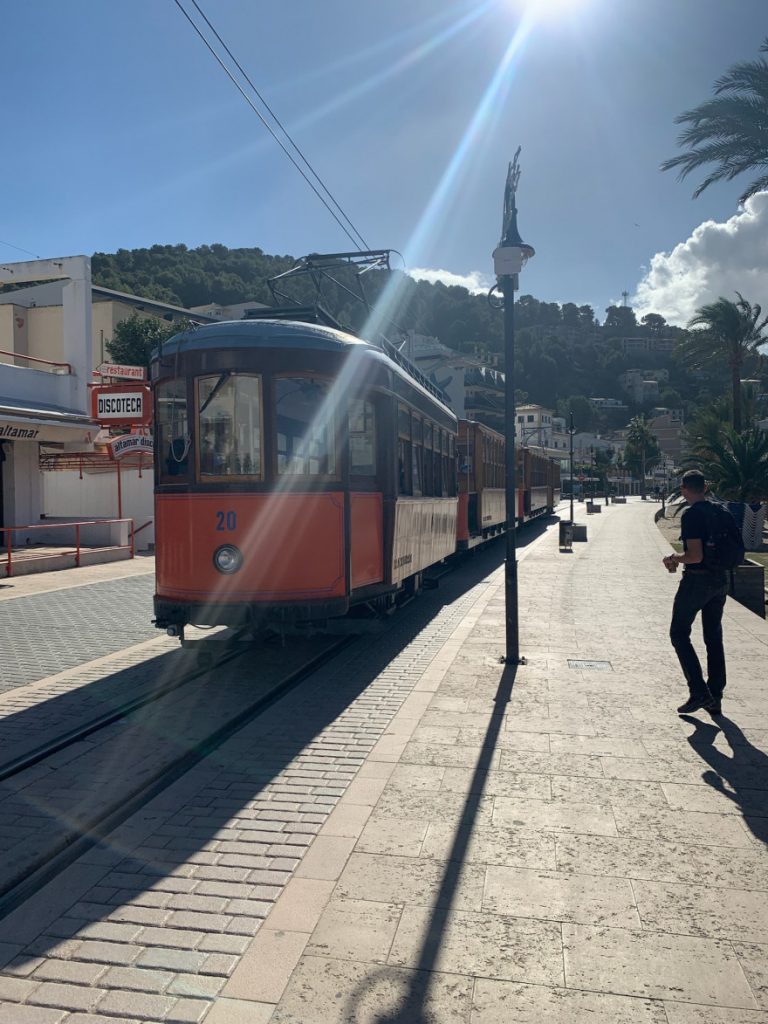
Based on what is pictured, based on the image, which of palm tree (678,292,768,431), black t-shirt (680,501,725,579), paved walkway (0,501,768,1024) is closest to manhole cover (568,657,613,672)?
paved walkway (0,501,768,1024)

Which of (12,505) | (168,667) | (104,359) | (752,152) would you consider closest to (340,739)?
(168,667)

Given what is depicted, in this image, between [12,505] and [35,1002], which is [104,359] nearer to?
[12,505]

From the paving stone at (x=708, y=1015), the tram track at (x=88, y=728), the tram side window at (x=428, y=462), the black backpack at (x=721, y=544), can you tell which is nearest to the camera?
the paving stone at (x=708, y=1015)

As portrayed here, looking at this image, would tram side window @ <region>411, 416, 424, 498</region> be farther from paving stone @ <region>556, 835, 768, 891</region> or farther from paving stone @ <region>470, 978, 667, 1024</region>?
paving stone @ <region>470, 978, 667, 1024</region>

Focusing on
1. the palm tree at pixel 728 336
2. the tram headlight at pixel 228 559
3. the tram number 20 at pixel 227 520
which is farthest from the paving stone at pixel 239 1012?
the palm tree at pixel 728 336

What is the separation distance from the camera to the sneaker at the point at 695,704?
21.8 feet

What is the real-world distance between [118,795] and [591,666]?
196 inches

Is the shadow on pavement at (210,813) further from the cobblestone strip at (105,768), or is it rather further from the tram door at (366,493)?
the tram door at (366,493)

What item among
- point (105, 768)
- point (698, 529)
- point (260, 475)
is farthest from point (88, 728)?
→ point (698, 529)

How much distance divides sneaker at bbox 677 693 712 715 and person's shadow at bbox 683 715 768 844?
6cm

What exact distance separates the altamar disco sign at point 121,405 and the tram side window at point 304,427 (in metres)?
15.0

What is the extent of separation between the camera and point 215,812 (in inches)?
194

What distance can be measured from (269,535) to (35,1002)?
4.92 metres

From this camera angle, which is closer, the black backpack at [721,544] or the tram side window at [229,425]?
the black backpack at [721,544]
